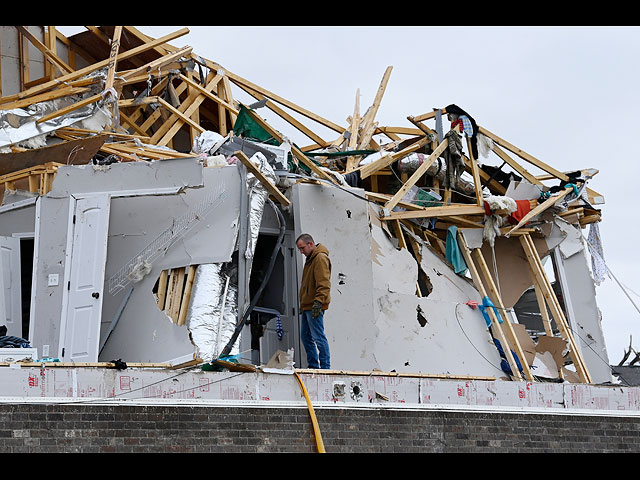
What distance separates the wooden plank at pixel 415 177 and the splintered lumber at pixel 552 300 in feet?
7.02

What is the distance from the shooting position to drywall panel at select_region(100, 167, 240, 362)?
1345 cm

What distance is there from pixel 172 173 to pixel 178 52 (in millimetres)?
6280

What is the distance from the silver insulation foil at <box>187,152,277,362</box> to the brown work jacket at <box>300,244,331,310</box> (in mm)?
985

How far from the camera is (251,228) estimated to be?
14.0 metres

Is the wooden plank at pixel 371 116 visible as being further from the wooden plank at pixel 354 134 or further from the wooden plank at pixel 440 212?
the wooden plank at pixel 440 212

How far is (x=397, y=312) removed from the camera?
50.3ft

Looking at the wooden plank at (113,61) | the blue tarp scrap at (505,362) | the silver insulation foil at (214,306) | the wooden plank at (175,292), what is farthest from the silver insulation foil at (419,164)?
the wooden plank at (175,292)

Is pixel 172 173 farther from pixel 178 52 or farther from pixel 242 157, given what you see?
pixel 178 52

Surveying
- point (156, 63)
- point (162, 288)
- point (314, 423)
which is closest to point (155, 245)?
point (162, 288)

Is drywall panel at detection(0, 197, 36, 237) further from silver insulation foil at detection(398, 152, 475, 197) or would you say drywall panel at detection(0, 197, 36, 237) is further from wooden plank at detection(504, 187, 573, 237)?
wooden plank at detection(504, 187, 573, 237)

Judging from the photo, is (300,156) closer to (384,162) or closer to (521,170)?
(384,162)

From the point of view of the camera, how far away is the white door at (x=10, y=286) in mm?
13914

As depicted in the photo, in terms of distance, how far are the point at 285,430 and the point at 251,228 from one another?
3255 millimetres

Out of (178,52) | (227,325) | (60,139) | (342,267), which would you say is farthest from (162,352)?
(178,52)
